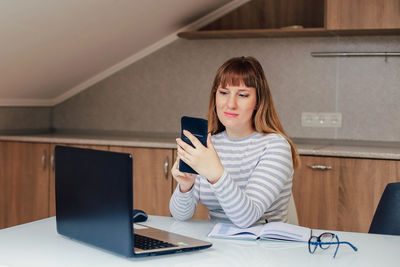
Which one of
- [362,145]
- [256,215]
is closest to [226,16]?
[362,145]

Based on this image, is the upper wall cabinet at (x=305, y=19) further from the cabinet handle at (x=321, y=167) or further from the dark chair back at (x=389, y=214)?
the dark chair back at (x=389, y=214)

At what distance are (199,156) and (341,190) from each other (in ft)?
5.89

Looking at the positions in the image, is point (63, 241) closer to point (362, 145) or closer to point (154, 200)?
point (154, 200)

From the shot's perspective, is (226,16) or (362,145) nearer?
(362,145)

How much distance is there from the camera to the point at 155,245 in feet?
5.11

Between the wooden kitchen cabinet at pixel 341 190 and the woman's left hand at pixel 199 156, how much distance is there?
5.56 ft

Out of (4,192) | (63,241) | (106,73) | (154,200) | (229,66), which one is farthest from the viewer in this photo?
(106,73)

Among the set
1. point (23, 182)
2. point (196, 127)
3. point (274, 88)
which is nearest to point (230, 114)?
point (196, 127)

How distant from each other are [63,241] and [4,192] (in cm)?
251

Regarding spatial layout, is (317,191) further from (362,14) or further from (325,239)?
(325,239)

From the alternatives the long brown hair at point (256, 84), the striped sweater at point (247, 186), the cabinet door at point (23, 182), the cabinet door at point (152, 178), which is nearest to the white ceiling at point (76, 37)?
the cabinet door at point (23, 182)

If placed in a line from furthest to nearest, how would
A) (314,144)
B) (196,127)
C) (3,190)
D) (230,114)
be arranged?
(3,190), (314,144), (230,114), (196,127)

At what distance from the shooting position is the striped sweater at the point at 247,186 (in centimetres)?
180

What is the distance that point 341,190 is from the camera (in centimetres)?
329
